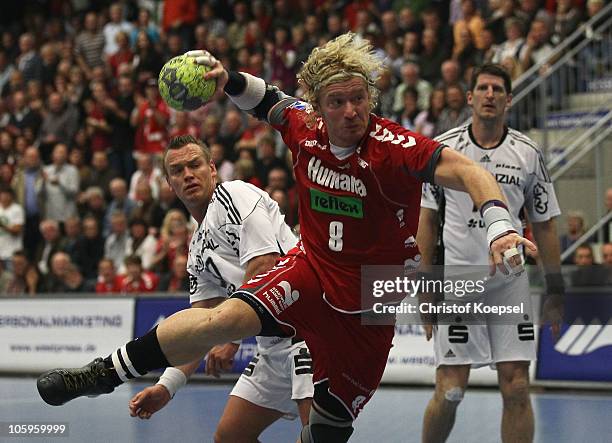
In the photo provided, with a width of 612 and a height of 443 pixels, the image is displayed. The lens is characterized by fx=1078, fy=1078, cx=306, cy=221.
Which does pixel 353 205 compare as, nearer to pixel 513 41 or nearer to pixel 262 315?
pixel 262 315

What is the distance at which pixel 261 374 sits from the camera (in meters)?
6.29

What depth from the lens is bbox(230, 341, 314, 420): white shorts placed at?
243 inches

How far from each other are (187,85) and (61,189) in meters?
13.2

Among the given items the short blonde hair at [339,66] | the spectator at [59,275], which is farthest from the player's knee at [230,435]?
the spectator at [59,275]

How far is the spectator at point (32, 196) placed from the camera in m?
18.3

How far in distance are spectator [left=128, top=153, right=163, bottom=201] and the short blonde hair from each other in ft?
38.7

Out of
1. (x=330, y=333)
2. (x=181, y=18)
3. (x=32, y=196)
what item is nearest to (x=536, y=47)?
(x=181, y=18)

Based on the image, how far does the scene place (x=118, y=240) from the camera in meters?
16.9

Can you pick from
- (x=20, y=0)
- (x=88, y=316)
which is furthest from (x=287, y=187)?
(x=20, y=0)

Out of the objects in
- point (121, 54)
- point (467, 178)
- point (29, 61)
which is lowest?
point (467, 178)

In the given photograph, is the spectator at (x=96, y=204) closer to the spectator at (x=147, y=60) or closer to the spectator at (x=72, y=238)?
the spectator at (x=72, y=238)

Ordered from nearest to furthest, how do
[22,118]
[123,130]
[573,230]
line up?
[573,230]
[123,130]
[22,118]

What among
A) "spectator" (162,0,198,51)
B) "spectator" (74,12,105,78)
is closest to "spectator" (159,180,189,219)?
"spectator" (162,0,198,51)

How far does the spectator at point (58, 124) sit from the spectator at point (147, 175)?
8.31ft
